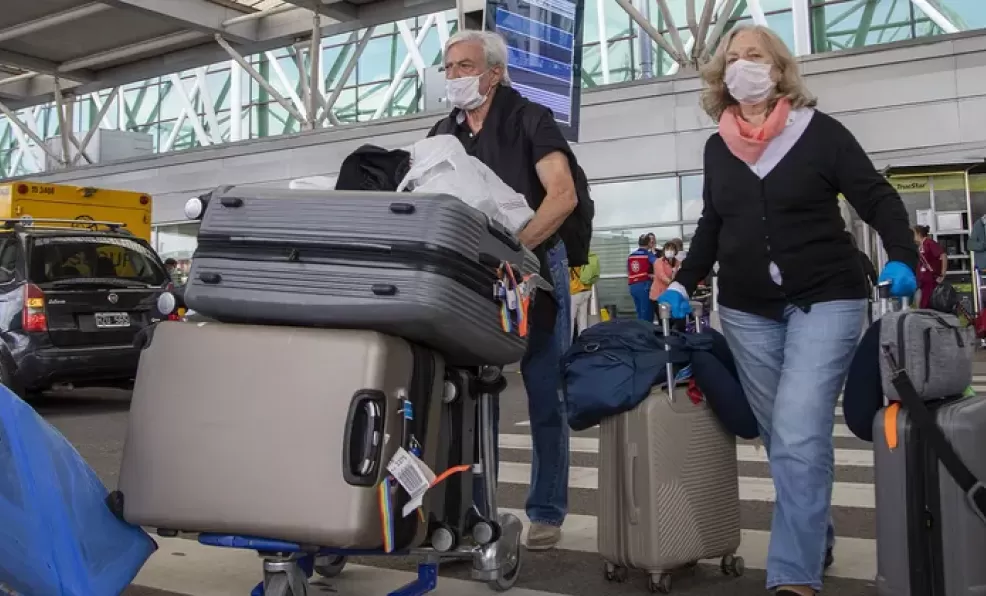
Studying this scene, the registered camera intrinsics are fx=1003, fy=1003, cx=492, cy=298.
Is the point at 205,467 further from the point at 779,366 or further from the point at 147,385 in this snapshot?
the point at 779,366

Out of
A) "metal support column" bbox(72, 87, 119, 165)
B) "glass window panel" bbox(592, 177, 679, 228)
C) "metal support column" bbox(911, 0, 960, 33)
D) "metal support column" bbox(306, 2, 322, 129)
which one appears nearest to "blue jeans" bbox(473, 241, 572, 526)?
"glass window panel" bbox(592, 177, 679, 228)

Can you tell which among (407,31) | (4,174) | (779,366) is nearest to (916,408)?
(779,366)

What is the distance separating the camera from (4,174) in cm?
3788

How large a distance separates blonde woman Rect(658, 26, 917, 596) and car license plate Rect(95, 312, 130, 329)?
7.23 meters

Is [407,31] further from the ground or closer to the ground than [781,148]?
further from the ground

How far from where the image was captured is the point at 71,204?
1435 centimetres

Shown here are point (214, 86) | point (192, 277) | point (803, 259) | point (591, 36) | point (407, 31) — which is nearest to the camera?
point (192, 277)

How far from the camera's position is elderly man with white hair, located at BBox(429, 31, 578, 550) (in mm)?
3756

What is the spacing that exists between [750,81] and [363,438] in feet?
5.85

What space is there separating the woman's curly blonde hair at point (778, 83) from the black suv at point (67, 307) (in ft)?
21.4

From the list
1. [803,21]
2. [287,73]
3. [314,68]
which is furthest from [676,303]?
[287,73]

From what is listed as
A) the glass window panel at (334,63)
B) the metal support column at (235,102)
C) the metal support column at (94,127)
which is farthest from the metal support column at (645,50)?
the metal support column at (94,127)

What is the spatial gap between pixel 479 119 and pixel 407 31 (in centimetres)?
2467

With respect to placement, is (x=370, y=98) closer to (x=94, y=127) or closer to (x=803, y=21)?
(x=94, y=127)
